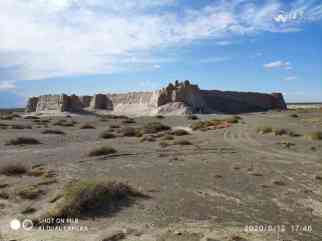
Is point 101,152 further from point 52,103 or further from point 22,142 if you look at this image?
point 52,103

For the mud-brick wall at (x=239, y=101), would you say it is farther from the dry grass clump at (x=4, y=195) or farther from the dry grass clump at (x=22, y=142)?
the dry grass clump at (x=4, y=195)

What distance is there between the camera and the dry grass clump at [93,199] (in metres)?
6.69

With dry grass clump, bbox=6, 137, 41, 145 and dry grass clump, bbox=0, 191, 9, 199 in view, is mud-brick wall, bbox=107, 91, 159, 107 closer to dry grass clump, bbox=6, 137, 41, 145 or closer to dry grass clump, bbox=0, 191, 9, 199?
dry grass clump, bbox=6, 137, 41, 145

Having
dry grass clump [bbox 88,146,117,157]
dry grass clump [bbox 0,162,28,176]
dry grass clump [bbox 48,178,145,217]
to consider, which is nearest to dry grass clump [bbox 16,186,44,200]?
dry grass clump [bbox 48,178,145,217]

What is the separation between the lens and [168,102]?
208 ft

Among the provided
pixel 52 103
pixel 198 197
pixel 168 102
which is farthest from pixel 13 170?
pixel 52 103

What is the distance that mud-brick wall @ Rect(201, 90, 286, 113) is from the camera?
238 feet

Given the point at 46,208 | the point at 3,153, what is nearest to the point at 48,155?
the point at 3,153

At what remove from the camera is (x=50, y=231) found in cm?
598

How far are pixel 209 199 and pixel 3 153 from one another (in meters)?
13.5

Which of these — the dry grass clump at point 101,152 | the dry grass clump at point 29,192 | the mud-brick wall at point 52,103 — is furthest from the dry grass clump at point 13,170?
the mud-brick wall at point 52,103

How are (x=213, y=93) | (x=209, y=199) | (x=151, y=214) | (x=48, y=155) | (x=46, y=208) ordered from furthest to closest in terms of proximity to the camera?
(x=213, y=93) < (x=48, y=155) < (x=209, y=199) < (x=46, y=208) < (x=151, y=214)

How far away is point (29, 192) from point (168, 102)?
2189 inches

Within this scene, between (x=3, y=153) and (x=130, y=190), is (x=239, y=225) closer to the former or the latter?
(x=130, y=190)
